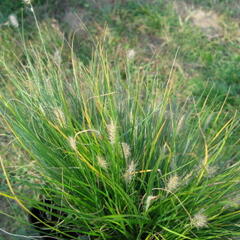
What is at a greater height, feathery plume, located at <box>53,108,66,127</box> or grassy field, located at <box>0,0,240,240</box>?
feathery plume, located at <box>53,108,66,127</box>

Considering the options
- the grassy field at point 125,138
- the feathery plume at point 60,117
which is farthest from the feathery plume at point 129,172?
the feathery plume at point 60,117

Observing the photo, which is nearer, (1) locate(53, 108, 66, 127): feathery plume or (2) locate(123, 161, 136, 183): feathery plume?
(2) locate(123, 161, 136, 183): feathery plume

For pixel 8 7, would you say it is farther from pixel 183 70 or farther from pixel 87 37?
pixel 183 70

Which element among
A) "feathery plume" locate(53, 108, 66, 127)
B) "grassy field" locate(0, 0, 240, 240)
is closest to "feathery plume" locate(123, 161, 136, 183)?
"grassy field" locate(0, 0, 240, 240)

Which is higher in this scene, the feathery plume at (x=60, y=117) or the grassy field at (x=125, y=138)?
the feathery plume at (x=60, y=117)

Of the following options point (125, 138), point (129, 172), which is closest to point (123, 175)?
point (129, 172)

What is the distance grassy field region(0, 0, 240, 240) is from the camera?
113 centimetres

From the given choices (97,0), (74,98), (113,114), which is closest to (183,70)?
(97,0)

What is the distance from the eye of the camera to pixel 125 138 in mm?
1337

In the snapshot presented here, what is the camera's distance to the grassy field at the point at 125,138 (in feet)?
3.72

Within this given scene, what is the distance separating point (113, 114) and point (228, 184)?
1.42 feet

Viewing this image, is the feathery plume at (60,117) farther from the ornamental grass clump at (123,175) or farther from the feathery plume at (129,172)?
the feathery plume at (129,172)

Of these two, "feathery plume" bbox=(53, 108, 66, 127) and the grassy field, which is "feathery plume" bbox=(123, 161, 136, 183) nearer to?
the grassy field

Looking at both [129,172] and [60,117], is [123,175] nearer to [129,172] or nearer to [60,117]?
[129,172]
